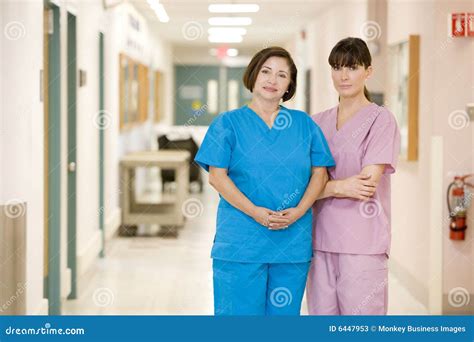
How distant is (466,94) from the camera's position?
353 cm

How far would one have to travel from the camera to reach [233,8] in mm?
6473

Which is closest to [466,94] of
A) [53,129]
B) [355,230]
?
[355,230]

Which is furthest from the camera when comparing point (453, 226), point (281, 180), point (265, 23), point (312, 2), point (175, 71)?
point (175, 71)

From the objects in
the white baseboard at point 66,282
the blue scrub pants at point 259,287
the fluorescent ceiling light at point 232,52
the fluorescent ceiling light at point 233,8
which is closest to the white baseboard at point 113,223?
the white baseboard at point 66,282

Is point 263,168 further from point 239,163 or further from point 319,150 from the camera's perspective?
point 319,150

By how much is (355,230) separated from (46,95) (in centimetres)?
205

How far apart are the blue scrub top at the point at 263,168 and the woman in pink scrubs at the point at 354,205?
0.07m

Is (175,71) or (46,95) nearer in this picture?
(46,95)

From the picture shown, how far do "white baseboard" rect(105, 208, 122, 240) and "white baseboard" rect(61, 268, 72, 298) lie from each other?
1616 mm

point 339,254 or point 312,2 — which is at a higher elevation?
point 312,2

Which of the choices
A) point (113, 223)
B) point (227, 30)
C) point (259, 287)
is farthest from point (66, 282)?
point (227, 30)

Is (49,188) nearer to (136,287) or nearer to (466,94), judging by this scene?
(136,287)

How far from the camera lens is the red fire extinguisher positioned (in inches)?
137

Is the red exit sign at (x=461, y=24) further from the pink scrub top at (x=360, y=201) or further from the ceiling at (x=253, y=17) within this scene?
the ceiling at (x=253, y=17)
